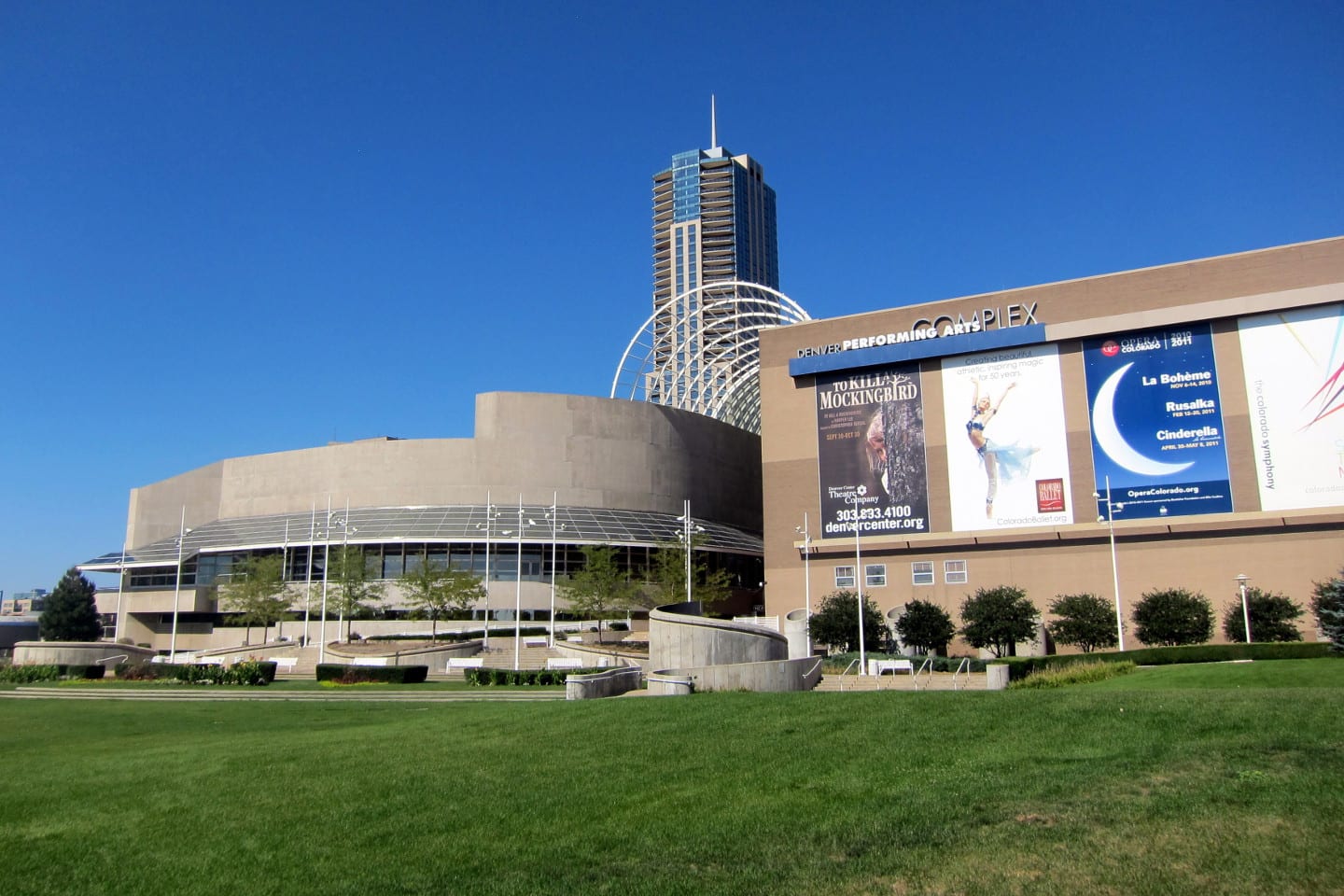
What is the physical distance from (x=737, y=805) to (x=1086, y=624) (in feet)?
156

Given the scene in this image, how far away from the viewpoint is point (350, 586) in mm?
74125

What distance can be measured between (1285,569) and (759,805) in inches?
2124

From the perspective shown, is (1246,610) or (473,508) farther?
(473,508)

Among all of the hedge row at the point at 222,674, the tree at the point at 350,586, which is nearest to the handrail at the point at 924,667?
the hedge row at the point at 222,674

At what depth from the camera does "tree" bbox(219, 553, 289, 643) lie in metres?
78.4

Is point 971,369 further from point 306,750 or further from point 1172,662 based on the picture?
point 306,750

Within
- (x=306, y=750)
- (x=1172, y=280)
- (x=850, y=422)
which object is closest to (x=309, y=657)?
(x=850, y=422)

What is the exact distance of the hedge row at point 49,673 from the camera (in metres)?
49.2

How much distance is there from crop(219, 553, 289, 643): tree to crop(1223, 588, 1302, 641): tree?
6454 centimetres

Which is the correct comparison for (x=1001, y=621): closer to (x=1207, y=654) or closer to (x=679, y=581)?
(x=1207, y=654)

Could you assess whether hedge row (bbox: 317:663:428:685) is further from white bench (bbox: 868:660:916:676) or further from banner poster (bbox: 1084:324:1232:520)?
banner poster (bbox: 1084:324:1232:520)

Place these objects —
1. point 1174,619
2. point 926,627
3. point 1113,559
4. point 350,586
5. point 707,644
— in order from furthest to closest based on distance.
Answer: point 350,586, point 1113,559, point 926,627, point 1174,619, point 707,644

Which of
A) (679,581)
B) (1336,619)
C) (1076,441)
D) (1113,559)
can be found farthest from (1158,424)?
(679,581)

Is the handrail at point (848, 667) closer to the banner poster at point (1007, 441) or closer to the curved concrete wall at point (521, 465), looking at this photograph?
the banner poster at point (1007, 441)
